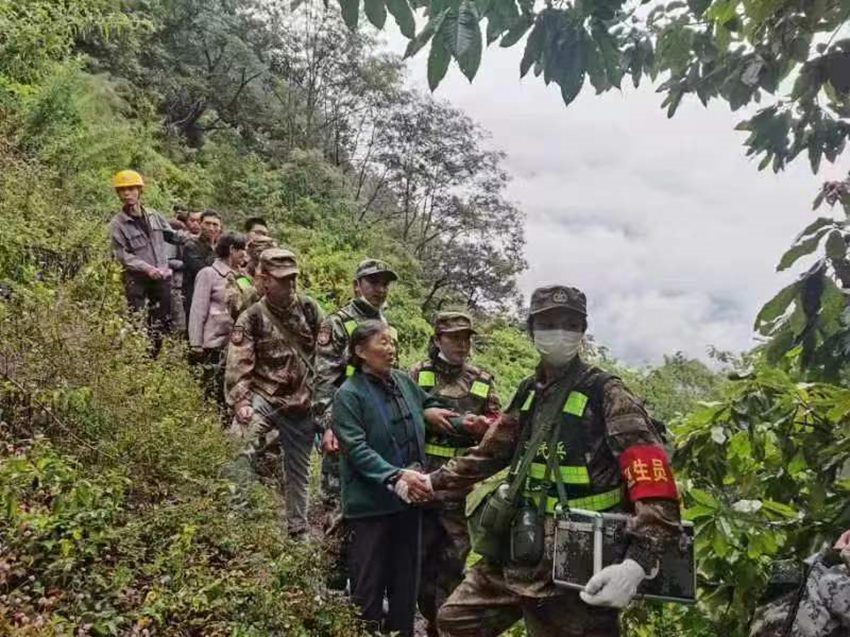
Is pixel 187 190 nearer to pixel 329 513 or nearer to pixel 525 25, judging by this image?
pixel 329 513

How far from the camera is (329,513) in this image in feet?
17.6

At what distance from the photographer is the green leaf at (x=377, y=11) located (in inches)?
77.7

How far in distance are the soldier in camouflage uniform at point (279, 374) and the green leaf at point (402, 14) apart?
337 cm

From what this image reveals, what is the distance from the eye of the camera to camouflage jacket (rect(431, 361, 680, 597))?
305 cm

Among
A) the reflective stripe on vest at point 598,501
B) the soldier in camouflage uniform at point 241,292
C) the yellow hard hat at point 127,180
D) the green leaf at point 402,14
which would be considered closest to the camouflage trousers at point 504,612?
the reflective stripe on vest at point 598,501

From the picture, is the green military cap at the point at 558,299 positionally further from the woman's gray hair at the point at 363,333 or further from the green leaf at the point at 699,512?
the woman's gray hair at the point at 363,333

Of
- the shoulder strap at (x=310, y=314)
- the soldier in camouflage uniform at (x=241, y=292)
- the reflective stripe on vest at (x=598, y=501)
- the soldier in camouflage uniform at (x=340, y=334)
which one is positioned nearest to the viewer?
the reflective stripe on vest at (x=598, y=501)

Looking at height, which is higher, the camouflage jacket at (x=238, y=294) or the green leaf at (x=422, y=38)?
the camouflage jacket at (x=238, y=294)

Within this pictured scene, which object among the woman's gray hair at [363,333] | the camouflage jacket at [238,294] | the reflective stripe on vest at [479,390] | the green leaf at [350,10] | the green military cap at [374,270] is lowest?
the reflective stripe on vest at [479,390]

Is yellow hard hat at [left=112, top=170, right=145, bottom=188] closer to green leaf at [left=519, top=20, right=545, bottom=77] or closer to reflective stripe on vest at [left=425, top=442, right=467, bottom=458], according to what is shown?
reflective stripe on vest at [left=425, top=442, right=467, bottom=458]

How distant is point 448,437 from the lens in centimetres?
483

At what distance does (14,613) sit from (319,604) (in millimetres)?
1376

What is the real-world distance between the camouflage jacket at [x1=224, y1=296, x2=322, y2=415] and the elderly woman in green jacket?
33.5 inches

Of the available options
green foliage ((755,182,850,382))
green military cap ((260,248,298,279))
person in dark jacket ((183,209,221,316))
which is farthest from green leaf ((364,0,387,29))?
person in dark jacket ((183,209,221,316))
